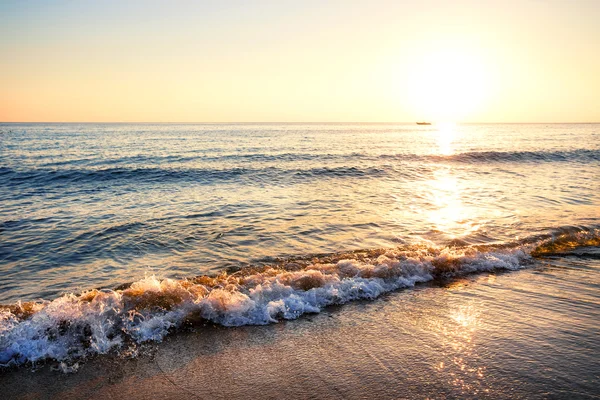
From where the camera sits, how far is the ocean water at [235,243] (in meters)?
5.51

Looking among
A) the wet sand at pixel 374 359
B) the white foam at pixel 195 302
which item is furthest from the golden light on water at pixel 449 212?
the wet sand at pixel 374 359

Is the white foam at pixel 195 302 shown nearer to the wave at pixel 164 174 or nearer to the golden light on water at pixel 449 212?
the golden light on water at pixel 449 212

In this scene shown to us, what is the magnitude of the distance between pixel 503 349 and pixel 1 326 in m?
6.51

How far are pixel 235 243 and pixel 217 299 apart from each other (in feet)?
12.5

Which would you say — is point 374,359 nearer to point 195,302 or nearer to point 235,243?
point 195,302

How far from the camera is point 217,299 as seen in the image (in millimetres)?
5770

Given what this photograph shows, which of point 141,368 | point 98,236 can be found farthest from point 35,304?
point 98,236

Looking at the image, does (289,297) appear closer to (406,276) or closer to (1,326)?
(406,276)

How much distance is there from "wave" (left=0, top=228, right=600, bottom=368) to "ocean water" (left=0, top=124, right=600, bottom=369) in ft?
0.08

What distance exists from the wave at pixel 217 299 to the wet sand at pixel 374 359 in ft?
0.91

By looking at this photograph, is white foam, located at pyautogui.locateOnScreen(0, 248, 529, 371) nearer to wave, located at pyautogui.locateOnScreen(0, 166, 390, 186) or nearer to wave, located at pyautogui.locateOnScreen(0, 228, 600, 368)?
wave, located at pyautogui.locateOnScreen(0, 228, 600, 368)

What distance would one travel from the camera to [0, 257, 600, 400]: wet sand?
12.8ft

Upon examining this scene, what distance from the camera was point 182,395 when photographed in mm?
3846

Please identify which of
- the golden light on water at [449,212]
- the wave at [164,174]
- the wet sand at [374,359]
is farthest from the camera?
the wave at [164,174]
